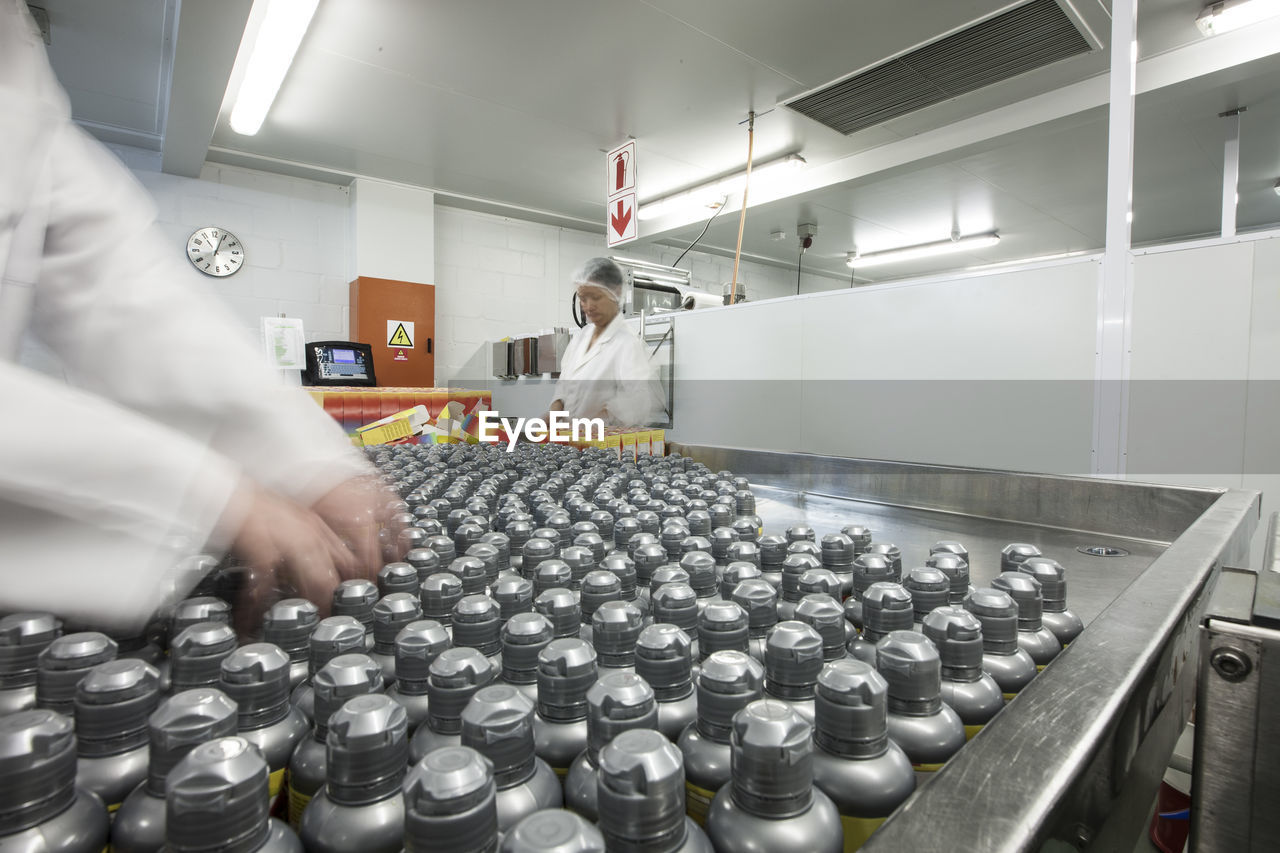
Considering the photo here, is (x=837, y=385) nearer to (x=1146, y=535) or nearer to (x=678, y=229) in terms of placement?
→ (x=1146, y=535)

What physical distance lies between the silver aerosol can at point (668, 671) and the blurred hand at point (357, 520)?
33 centimetres

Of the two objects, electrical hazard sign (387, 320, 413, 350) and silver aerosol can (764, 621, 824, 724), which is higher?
electrical hazard sign (387, 320, 413, 350)

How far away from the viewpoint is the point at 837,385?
7.91ft

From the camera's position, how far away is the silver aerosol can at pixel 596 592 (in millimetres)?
515

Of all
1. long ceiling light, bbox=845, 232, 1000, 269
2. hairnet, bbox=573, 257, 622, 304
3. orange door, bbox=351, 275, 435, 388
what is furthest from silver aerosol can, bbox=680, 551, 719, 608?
long ceiling light, bbox=845, 232, 1000, 269

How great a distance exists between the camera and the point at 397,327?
4918mm

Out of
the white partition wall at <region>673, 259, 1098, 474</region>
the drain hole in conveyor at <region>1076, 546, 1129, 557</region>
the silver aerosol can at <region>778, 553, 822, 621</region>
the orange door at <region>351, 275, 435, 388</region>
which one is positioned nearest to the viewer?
the silver aerosol can at <region>778, 553, 822, 621</region>

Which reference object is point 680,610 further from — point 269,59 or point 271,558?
point 269,59

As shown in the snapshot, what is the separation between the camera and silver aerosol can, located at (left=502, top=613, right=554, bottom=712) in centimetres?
39

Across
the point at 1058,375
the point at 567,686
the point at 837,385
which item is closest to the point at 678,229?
the point at 837,385

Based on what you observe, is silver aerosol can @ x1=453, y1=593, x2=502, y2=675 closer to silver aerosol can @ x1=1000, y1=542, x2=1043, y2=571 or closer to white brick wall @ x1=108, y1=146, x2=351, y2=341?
silver aerosol can @ x1=1000, y1=542, x2=1043, y2=571

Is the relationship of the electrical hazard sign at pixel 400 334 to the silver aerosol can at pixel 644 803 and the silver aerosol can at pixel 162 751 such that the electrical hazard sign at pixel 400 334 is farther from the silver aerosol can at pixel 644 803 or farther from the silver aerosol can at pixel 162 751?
the silver aerosol can at pixel 644 803

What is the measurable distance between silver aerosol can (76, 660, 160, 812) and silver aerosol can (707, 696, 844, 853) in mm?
291

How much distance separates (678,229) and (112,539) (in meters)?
5.62
